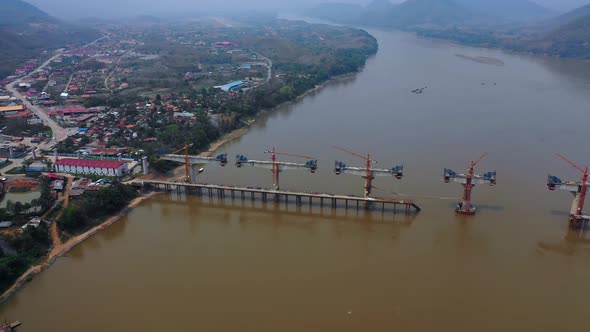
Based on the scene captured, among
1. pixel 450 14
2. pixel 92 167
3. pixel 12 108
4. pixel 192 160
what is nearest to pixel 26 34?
pixel 12 108

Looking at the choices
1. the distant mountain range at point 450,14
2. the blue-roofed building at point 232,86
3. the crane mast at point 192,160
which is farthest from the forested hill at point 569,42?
the crane mast at point 192,160

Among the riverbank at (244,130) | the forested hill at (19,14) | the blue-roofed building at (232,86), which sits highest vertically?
the forested hill at (19,14)

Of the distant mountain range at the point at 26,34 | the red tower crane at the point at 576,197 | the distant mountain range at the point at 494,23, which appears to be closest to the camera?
the red tower crane at the point at 576,197

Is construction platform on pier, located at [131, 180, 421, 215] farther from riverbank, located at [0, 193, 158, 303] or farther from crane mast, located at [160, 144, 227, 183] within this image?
riverbank, located at [0, 193, 158, 303]

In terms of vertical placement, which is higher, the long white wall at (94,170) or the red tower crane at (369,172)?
the red tower crane at (369,172)

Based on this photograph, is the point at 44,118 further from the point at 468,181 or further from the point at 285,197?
the point at 468,181

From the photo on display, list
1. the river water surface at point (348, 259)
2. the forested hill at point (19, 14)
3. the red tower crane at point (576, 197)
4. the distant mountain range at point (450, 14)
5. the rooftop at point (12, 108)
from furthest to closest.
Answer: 1. the distant mountain range at point (450, 14)
2. the forested hill at point (19, 14)
3. the rooftop at point (12, 108)
4. the red tower crane at point (576, 197)
5. the river water surface at point (348, 259)

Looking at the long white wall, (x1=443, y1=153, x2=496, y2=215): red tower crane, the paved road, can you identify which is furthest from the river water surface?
the paved road

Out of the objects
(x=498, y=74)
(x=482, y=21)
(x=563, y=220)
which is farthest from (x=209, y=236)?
(x=482, y=21)

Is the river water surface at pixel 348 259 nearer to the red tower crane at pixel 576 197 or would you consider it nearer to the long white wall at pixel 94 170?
the red tower crane at pixel 576 197
